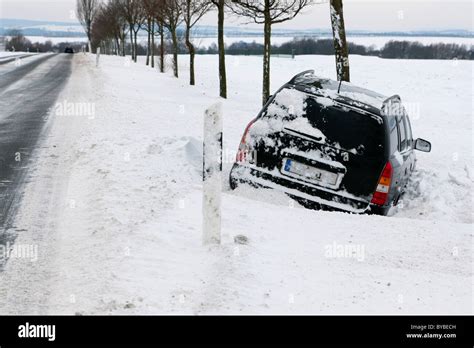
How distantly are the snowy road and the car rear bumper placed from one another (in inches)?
108

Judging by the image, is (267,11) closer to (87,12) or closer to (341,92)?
(341,92)

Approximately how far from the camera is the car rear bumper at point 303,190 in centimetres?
582

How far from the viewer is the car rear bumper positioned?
19.1ft

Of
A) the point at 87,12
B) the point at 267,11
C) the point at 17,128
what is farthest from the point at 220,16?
the point at 87,12

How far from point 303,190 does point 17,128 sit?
662cm

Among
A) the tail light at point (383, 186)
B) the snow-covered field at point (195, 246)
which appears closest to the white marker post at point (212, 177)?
the snow-covered field at point (195, 246)

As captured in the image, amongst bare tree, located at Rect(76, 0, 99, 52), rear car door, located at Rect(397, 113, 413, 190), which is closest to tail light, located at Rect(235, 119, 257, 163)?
rear car door, located at Rect(397, 113, 413, 190)

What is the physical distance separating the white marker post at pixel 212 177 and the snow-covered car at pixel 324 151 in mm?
1800

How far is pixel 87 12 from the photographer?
7281cm

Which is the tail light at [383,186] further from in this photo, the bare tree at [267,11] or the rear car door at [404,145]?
the bare tree at [267,11]
